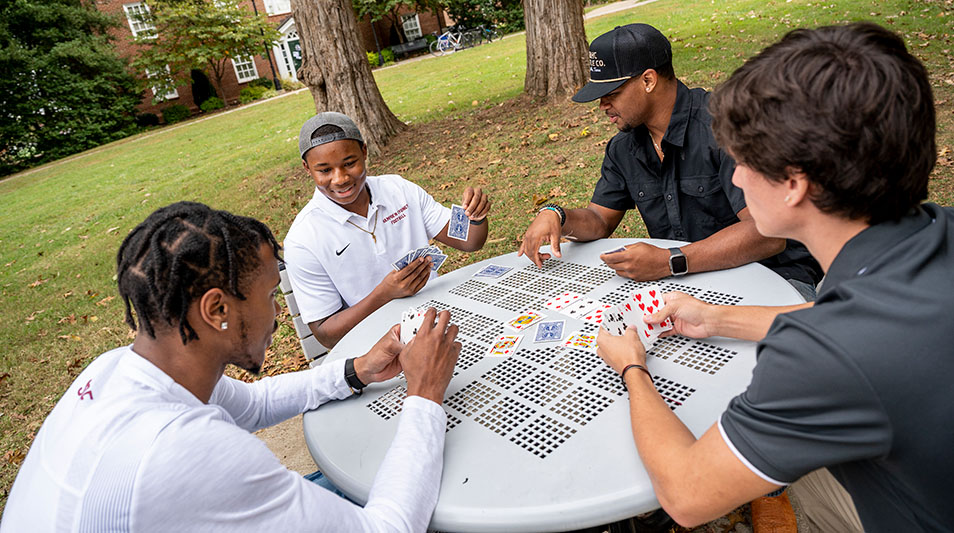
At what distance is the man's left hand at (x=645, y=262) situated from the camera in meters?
2.07

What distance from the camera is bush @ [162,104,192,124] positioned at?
82.4 feet

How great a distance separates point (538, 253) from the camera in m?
2.48

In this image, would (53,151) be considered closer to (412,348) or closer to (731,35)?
(731,35)

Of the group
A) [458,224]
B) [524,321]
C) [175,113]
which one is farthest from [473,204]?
[175,113]

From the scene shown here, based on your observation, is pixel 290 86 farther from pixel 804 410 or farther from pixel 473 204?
pixel 804 410

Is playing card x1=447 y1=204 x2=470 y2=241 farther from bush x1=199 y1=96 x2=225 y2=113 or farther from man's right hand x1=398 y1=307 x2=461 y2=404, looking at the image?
bush x1=199 y1=96 x2=225 y2=113

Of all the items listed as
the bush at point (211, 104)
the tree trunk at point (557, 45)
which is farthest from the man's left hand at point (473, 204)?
the bush at point (211, 104)

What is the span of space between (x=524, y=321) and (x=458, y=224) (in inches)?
39.0

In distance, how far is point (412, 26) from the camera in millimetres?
35406

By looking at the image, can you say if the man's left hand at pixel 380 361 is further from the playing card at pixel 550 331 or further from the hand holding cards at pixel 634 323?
the hand holding cards at pixel 634 323

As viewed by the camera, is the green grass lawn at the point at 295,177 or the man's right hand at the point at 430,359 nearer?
the man's right hand at the point at 430,359

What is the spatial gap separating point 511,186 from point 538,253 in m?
4.07

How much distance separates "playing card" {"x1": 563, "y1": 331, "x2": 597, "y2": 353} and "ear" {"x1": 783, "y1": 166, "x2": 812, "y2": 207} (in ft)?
2.41

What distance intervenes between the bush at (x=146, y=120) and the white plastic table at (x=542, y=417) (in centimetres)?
2747
